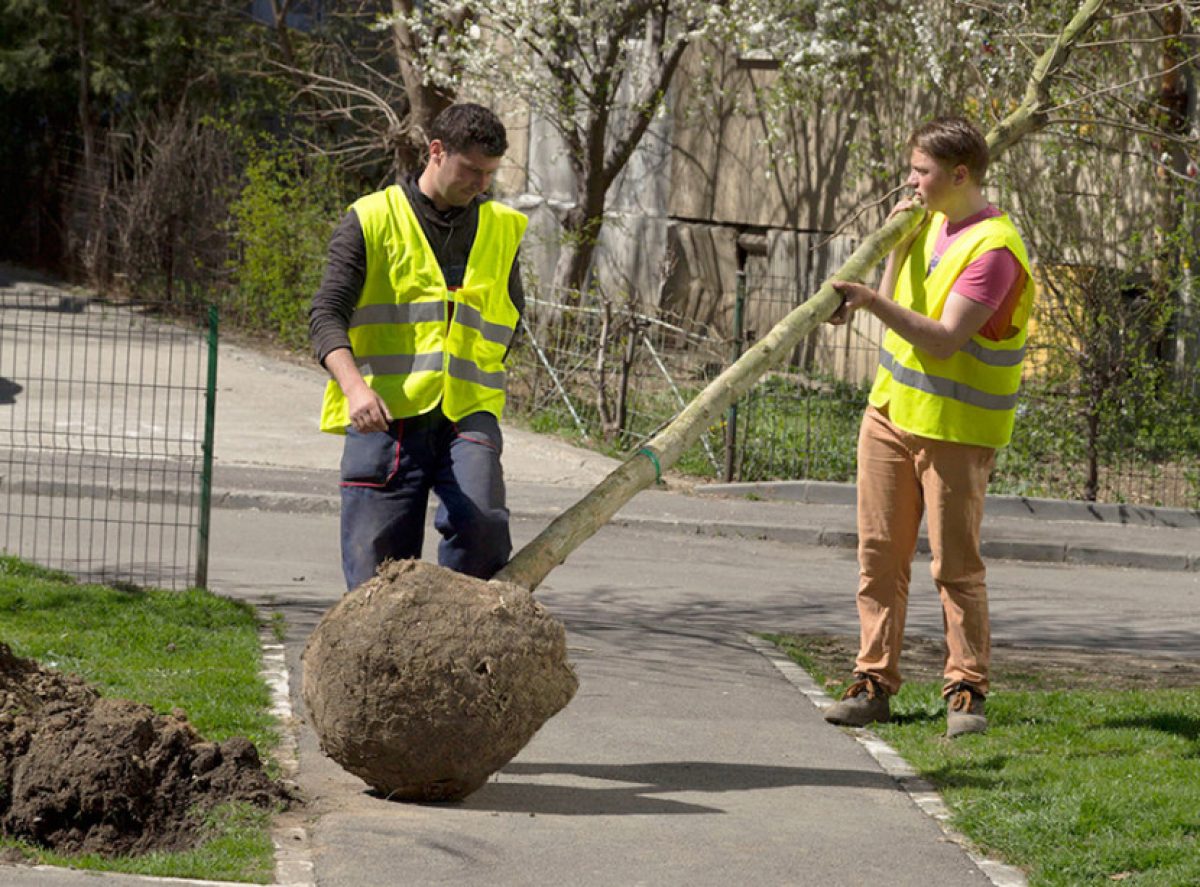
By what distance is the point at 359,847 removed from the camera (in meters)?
5.16

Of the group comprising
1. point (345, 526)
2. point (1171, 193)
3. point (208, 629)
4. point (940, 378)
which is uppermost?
point (1171, 193)

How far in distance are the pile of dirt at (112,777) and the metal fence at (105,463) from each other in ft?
11.4

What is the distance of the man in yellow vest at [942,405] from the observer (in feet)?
22.1

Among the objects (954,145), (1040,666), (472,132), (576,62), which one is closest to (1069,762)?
(954,145)

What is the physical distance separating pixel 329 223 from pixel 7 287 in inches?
297

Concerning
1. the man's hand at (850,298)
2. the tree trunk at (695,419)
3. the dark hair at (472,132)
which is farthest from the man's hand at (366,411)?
the man's hand at (850,298)

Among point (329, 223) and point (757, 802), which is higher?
point (329, 223)

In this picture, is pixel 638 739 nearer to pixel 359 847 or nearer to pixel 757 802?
pixel 757 802

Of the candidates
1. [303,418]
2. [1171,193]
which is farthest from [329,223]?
[1171,193]

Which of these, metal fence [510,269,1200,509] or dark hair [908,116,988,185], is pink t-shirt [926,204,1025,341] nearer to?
dark hair [908,116,988,185]

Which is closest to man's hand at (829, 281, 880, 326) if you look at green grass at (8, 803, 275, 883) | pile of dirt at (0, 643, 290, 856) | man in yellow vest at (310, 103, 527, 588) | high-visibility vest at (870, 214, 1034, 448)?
high-visibility vest at (870, 214, 1034, 448)

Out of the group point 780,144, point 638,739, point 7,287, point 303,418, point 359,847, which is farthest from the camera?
point 7,287

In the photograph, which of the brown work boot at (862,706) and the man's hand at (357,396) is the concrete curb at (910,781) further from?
the man's hand at (357,396)

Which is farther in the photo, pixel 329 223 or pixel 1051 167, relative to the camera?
pixel 329 223
